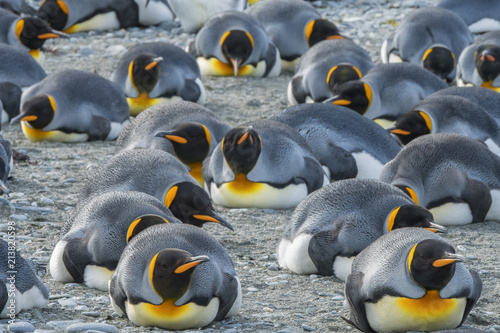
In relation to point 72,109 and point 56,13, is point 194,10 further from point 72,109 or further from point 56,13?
point 72,109

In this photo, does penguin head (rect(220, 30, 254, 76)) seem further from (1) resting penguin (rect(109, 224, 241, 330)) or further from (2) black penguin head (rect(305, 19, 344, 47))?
(1) resting penguin (rect(109, 224, 241, 330))

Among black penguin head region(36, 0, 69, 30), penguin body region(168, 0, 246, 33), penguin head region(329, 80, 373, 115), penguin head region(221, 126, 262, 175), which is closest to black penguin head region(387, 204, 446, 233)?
penguin head region(221, 126, 262, 175)

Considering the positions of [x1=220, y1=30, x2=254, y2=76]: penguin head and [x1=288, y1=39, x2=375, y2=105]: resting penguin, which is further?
[x1=220, y1=30, x2=254, y2=76]: penguin head

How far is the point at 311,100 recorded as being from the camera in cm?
872

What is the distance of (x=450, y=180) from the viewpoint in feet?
18.2

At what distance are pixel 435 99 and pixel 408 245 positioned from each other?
3.39 metres

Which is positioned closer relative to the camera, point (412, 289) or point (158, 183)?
point (412, 289)

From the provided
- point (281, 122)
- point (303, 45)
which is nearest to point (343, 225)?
point (281, 122)

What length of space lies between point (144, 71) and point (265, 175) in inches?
104

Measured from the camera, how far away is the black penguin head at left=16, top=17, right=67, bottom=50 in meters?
9.88

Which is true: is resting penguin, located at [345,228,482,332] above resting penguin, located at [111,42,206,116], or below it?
above

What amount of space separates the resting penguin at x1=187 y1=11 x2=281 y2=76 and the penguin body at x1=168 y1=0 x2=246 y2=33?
1.79 m

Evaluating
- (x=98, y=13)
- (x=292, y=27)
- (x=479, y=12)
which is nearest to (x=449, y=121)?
(x=292, y=27)

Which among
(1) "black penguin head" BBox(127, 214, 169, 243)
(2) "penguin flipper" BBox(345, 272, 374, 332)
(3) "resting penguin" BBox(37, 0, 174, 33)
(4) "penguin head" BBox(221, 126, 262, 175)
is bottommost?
(3) "resting penguin" BBox(37, 0, 174, 33)
